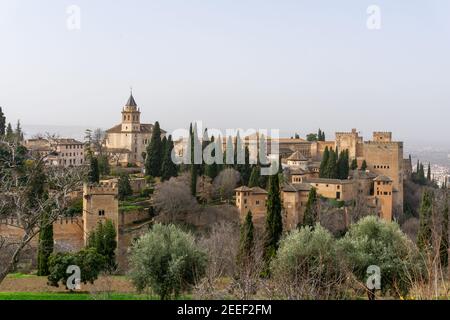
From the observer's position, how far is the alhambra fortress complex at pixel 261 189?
21984 millimetres

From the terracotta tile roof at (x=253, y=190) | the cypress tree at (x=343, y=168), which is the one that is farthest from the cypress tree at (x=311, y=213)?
the cypress tree at (x=343, y=168)

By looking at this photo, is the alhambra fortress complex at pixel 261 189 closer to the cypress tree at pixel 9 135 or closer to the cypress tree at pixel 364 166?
the cypress tree at pixel 364 166

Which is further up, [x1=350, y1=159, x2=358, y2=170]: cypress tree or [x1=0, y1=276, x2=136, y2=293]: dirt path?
[x1=350, y1=159, x2=358, y2=170]: cypress tree

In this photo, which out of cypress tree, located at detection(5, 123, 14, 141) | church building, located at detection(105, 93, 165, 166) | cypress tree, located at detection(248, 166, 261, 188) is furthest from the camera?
church building, located at detection(105, 93, 165, 166)

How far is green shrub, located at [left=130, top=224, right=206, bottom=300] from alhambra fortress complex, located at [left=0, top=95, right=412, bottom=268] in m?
5.19

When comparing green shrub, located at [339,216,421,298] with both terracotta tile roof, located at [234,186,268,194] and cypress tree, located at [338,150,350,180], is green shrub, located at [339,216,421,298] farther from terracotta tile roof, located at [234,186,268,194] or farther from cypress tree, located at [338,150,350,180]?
cypress tree, located at [338,150,350,180]

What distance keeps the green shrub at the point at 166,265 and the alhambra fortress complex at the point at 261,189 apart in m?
5.19

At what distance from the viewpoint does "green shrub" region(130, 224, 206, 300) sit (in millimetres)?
12828

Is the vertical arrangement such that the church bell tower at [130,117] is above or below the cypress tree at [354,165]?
above

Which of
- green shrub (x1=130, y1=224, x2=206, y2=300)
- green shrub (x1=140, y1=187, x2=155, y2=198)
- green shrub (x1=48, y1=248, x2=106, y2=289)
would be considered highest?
green shrub (x1=140, y1=187, x2=155, y2=198)

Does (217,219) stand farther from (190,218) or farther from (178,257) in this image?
(178,257)

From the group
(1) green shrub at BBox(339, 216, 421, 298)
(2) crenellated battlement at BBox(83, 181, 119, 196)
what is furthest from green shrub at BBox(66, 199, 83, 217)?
(1) green shrub at BBox(339, 216, 421, 298)
